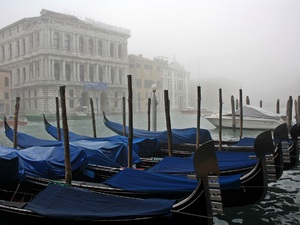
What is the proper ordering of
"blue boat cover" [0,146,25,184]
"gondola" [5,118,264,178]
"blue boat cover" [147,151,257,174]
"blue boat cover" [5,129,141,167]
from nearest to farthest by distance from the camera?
1. "blue boat cover" [0,146,25,184]
2. "blue boat cover" [147,151,257,174]
3. "gondola" [5,118,264,178]
4. "blue boat cover" [5,129,141,167]

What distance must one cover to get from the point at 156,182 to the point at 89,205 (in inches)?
31.2

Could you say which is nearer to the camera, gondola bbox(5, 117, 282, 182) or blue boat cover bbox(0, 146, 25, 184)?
blue boat cover bbox(0, 146, 25, 184)

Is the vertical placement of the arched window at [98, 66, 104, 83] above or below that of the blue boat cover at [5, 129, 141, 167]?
above

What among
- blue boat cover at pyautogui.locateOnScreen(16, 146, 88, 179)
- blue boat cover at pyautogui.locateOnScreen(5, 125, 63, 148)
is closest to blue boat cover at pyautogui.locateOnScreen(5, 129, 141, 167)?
blue boat cover at pyautogui.locateOnScreen(16, 146, 88, 179)

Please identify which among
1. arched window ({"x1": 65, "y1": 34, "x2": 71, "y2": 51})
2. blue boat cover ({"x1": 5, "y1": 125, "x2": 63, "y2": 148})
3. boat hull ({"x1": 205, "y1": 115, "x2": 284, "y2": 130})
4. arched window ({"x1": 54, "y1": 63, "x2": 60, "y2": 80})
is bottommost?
boat hull ({"x1": 205, "y1": 115, "x2": 284, "y2": 130})

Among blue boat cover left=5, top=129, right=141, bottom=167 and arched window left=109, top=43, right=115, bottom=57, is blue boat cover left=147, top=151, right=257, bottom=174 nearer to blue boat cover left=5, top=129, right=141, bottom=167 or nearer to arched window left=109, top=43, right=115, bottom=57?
blue boat cover left=5, top=129, right=141, bottom=167

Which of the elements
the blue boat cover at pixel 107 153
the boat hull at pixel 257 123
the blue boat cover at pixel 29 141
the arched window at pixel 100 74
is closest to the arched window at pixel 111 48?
the arched window at pixel 100 74

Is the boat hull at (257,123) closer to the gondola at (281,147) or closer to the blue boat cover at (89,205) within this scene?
the gondola at (281,147)

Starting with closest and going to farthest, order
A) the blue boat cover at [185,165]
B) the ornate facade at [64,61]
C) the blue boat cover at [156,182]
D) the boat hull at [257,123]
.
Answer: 1. the blue boat cover at [156,182]
2. the blue boat cover at [185,165]
3. the boat hull at [257,123]
4. the ornate facade at [64,61]

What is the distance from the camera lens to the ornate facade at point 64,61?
109 ft

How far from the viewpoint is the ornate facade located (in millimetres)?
33344

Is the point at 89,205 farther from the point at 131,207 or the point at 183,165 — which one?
the point at 183,165

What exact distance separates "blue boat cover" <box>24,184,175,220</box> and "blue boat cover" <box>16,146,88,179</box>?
1108 mm

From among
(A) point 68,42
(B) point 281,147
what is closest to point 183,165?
(B) point 281,147
